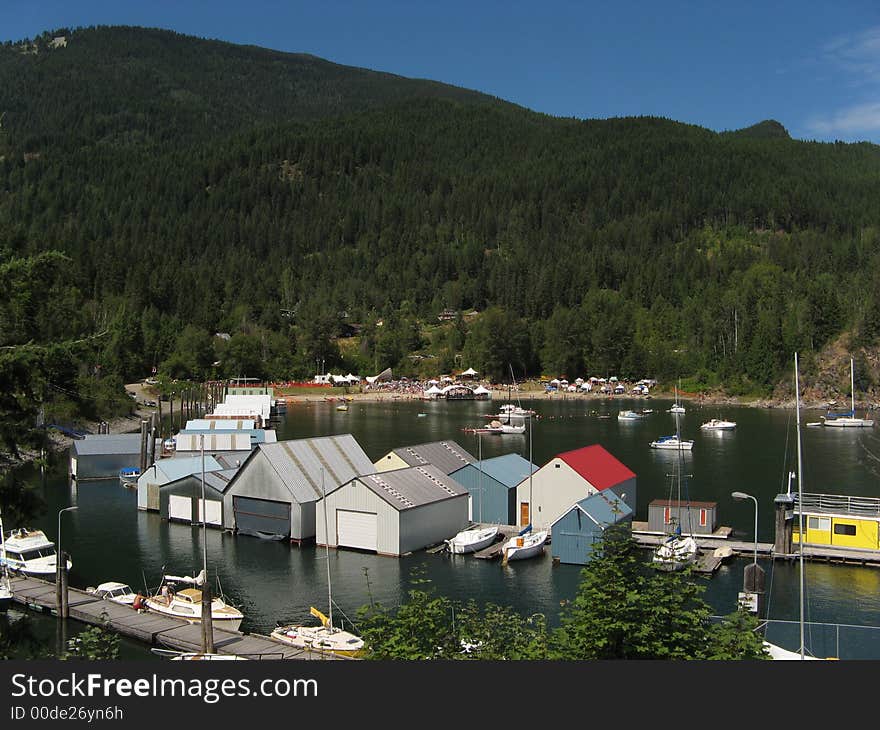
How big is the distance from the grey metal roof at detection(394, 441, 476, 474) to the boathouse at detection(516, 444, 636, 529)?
10.0 ft

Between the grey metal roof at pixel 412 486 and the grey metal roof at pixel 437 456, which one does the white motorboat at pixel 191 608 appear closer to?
the grey metal roof at pixel 412 486

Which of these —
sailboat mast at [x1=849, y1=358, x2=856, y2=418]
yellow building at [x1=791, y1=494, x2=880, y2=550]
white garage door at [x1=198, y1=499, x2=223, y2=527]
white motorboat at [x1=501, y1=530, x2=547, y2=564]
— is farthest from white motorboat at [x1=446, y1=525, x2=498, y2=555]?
sailboat mast at [x1=849, y1=358, x2=856, y2=418]

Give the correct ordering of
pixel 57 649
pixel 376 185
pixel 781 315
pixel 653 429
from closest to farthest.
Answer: pixel 57 649 < pixel 653 429 < pixel 781 315 < pixel 376 185

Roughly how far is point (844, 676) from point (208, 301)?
110768mm

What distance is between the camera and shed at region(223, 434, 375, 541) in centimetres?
2661

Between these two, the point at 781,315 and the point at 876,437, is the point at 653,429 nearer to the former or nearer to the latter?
the point at 876,437

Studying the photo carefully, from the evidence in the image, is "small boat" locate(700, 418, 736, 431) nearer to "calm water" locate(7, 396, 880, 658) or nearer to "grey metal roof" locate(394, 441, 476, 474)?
"calm water" locate(7, 396, 880, 658)

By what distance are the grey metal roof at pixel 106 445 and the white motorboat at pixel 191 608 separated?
19286 millimetres

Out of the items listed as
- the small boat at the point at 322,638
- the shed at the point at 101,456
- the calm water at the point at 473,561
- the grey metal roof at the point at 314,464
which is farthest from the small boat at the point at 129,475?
the small boat at the point at 322,638

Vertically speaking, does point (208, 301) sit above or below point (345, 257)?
below

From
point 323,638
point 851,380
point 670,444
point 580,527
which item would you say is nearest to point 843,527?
point 580,527

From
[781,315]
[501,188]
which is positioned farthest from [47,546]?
[501,188]

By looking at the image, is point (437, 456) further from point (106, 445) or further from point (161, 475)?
point (106, 445)

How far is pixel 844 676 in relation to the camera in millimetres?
4875
